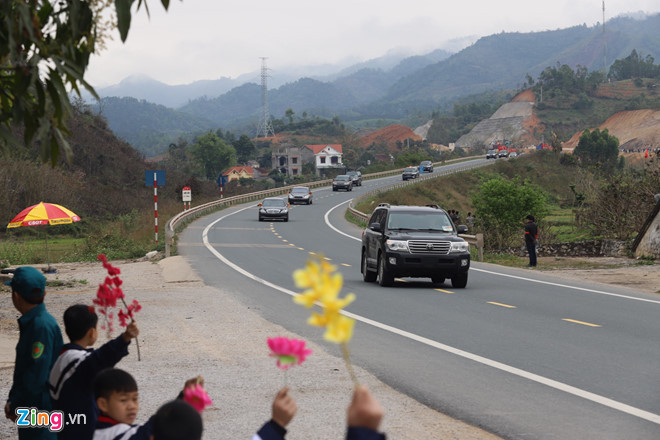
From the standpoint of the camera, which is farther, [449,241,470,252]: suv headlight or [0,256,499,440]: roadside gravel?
[449,241,470,252]: suv headlight

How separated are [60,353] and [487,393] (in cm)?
539

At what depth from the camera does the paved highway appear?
334 inches

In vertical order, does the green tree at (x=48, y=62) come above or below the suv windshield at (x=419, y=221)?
→ above

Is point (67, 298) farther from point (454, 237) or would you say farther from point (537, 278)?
point (537, 278)

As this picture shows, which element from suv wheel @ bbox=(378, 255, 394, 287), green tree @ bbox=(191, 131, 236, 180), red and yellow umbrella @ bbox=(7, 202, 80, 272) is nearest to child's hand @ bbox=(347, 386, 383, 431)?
suv wheel @ bbox=(378, 255, 394, 287)

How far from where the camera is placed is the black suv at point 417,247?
19766 mm

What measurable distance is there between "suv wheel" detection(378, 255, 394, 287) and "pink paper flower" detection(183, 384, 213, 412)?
17.0 m

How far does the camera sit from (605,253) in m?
33.2

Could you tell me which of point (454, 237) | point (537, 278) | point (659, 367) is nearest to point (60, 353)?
A: point (659, 367)

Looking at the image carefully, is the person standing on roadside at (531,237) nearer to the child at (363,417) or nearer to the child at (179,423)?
the child at (179,423)

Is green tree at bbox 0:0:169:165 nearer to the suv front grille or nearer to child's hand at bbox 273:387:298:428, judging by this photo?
child's hand at bbox 273:387:298:428

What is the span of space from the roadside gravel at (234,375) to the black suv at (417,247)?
4.08 metres

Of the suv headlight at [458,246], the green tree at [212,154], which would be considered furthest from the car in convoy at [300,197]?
the green tree at [212,154]
